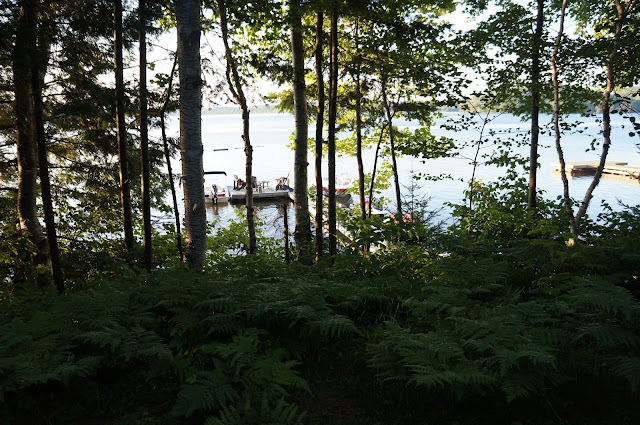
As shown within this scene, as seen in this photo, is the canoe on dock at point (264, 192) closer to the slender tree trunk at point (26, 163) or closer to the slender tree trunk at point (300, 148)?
the slender tree trunk at point (300, 148)

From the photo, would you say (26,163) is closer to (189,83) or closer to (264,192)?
(189,83)

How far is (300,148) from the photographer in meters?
10.4

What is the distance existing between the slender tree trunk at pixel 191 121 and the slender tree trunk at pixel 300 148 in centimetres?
385

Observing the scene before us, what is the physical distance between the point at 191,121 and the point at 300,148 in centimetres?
480

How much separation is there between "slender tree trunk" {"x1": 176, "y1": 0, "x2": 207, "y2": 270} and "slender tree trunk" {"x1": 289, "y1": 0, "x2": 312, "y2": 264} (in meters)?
3.85

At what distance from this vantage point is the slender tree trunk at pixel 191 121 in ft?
18.9

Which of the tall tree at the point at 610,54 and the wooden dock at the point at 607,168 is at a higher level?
the tall tree at the point at 610,54

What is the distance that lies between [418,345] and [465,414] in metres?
0.54

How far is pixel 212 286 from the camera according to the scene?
13.9 ft

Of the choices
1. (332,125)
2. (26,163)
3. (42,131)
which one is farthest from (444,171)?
(42,131)

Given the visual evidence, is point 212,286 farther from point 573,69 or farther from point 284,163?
point 284,163

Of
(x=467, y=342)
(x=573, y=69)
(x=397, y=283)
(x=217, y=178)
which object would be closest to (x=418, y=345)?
(x=467, y=342)

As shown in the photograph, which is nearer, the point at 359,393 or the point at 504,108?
the point at 359,393

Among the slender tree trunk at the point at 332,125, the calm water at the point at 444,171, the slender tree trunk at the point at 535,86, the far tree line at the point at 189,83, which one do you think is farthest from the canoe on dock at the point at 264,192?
the slender tree trunk at the point at 535,86
